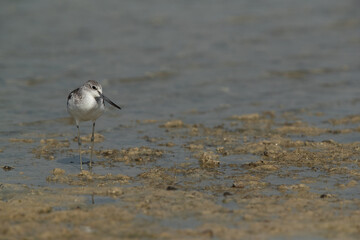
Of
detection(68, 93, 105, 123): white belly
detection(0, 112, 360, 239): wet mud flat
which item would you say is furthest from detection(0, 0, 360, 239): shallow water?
detection(68, 93, 105, 123): white belly

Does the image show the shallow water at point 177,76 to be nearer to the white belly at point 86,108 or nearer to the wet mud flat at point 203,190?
the wet mud flat at point 203,190

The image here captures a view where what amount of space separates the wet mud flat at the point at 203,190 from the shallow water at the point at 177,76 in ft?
0.18

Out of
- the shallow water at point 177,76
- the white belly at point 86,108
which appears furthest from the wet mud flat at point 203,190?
the white belly at point 86,108

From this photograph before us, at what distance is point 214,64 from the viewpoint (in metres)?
14.8

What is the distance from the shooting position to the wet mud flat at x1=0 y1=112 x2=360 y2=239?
5742 mm

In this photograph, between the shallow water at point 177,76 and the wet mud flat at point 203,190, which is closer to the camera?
the wet mud flat at point 203,190

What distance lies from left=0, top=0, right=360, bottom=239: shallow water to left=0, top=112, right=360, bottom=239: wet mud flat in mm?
55

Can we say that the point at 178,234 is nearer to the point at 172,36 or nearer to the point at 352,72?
the point at 352,72

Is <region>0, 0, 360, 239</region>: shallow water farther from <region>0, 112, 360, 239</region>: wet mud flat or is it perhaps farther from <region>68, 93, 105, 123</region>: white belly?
<region>68, 93, 105, 123</region>: white belly

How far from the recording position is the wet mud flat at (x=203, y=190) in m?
5.74

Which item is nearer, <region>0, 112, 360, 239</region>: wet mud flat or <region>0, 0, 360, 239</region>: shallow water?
<region>0, 112, 360, 239</region>: wet mud flat

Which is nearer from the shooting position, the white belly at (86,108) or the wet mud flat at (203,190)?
the wet mud flat at (203,190)

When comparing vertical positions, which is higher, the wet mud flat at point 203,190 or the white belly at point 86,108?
the white belly at point 86,108

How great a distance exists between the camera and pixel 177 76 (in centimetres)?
1391
